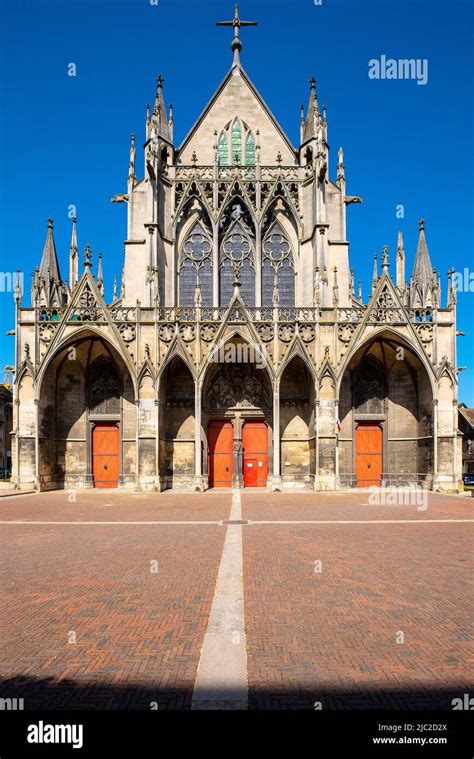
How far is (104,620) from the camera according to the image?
636 cm

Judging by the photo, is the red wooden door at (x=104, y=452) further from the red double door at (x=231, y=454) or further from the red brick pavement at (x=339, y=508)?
the red brick pavement at (x=339, y=508)

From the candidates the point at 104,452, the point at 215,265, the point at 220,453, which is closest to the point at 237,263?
the point at 215,265

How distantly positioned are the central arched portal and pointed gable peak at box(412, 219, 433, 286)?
32.2 feet

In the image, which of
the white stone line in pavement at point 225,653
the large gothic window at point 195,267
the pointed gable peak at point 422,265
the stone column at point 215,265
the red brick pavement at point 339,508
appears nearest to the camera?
the white stone line in pavement at point 225,653

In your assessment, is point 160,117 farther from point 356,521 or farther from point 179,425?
point 356,521

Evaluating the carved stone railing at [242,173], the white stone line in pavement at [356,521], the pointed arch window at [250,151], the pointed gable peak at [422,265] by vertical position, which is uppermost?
the pointed arch window at [250,151]

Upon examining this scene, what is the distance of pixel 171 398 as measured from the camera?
1061 inches

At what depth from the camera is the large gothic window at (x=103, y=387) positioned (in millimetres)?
27266

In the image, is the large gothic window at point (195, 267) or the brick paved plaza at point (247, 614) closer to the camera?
the brick paved plaza at point (247, 614)

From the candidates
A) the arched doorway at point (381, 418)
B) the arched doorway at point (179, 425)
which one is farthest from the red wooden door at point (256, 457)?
the arched doorway at point (381, 418)

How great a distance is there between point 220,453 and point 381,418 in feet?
28.3

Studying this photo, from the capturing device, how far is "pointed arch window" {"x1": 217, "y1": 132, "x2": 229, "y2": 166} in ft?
101

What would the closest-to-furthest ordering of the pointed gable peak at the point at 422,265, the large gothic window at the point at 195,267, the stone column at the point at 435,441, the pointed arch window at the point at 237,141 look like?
the stone column at the point at 435,441 → the pointed gable peak at the point at 422,265 → the large gothic window at the point at 195,267 → the pointed arch window at the point at 237,141

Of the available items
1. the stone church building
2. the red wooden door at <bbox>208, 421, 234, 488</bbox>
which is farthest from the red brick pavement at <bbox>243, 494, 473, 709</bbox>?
the red wooden door at <bbox>208, 421, 234, 488</bbox>
